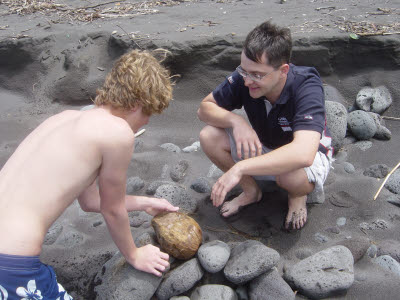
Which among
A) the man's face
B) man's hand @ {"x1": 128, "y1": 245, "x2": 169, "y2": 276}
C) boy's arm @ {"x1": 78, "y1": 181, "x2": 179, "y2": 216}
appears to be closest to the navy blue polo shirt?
the man's face

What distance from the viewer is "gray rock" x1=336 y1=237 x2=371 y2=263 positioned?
2547 millimetres

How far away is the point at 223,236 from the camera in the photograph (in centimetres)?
283

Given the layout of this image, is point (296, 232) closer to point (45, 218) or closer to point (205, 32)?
point (45, 218)

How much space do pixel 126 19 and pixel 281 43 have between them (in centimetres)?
347

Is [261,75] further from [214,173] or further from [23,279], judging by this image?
[23,279]

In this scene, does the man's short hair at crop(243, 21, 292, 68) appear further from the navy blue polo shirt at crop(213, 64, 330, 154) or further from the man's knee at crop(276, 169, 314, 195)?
the man's knee at crop(276, 169, 314, 195)

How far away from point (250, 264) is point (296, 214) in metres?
0.72

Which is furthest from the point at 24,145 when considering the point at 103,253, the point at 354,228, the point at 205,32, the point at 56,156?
the point at 205,32

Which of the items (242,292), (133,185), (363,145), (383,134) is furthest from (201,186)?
(383,134)

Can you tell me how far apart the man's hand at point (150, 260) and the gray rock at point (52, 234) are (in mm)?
864

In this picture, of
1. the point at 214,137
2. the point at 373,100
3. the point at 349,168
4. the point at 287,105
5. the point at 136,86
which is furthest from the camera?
the point at 373,100

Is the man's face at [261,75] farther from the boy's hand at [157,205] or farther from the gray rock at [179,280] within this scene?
the gray rock at [179,280]

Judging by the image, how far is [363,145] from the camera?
151 inches

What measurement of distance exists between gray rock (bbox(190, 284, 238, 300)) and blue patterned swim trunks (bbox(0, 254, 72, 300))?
82 cm
